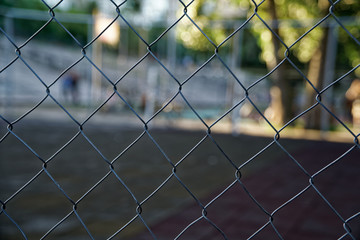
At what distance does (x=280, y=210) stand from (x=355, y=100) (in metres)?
9.34

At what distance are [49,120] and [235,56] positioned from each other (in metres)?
5.81

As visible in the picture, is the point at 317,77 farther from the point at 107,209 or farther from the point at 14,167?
the point at 107,209

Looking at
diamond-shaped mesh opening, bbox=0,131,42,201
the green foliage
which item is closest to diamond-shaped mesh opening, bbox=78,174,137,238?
diamond-shaped mesh opening, bbox=0,131,42,201

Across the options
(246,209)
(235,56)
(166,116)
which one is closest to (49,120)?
(166,116)

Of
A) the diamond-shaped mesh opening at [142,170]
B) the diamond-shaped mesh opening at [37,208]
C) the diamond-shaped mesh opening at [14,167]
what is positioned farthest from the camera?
the diamond-shaped mesh opening at [142,170]

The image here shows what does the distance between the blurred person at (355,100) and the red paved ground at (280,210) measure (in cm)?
642

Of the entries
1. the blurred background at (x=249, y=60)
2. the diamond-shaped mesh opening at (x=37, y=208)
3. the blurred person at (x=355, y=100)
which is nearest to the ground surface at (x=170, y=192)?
the diamond-shaped mesh opening at (x=37, y=208)

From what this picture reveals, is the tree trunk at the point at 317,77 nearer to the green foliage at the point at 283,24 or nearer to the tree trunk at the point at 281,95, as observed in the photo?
the green foliage at the point at 283,24

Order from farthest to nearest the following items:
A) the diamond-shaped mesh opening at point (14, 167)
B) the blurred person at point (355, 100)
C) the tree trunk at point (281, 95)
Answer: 1. the tree trunk at point (281, 95)
2. the blurred person at point (355, 100)
3. the diamond-shaped mesh opening at point (14, 167)

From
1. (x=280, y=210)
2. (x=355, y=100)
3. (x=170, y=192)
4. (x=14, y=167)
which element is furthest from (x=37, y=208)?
(x=355, y=100)

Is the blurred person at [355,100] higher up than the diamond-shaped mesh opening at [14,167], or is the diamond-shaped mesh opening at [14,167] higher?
the diamond-shaped mesh opening at [14,167]

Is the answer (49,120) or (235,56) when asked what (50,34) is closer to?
(49,120)

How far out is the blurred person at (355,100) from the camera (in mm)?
11570

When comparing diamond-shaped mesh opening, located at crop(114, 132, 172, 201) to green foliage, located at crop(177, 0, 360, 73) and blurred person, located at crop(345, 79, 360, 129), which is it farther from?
blurred person, located at crop(345, 79, 360, 129)
